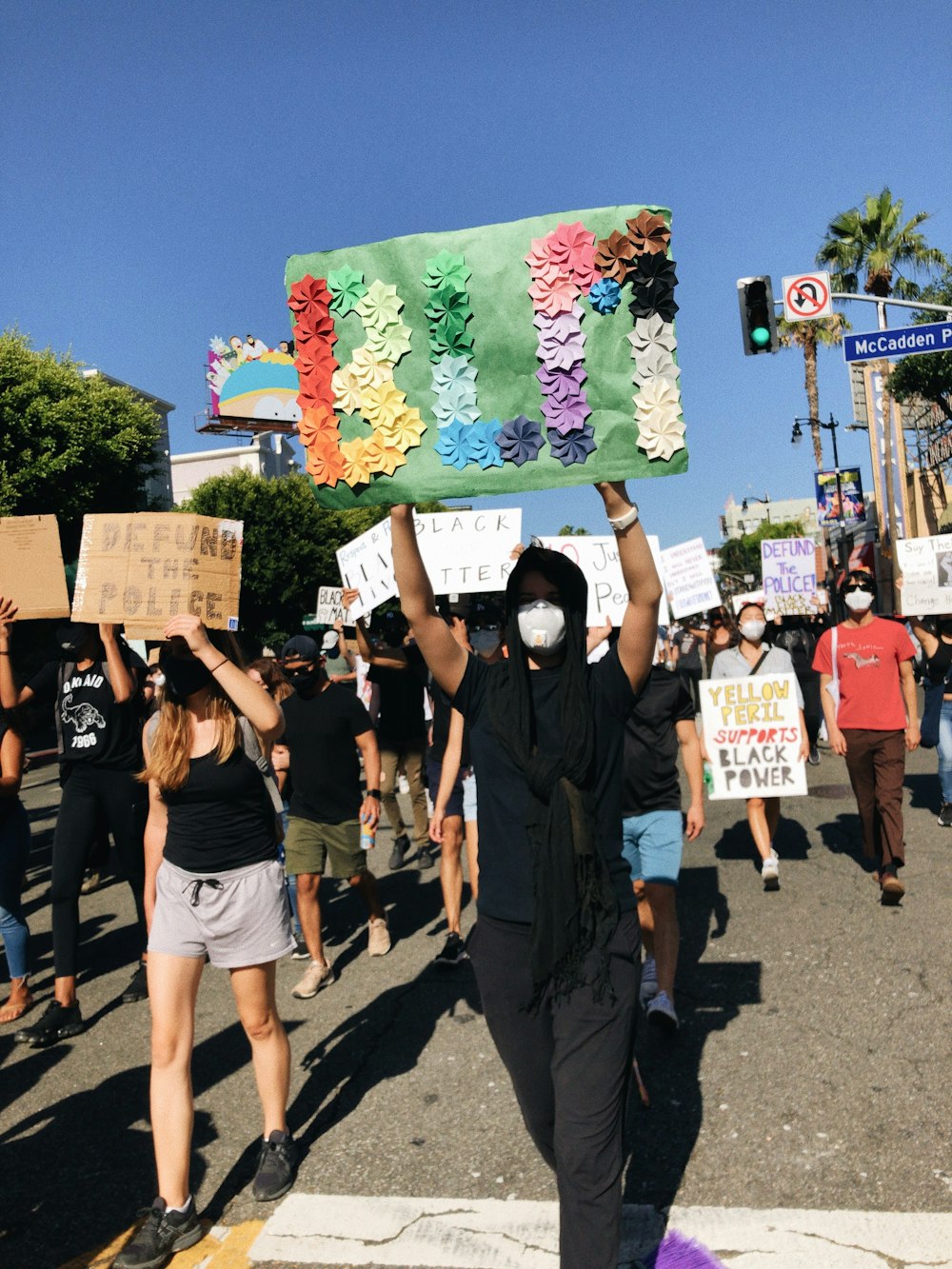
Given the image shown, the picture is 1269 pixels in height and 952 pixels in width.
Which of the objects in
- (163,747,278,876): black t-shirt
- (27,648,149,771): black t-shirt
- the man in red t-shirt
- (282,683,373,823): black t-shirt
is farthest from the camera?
the man in red t-shirt

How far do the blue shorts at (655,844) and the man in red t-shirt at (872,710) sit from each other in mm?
2310

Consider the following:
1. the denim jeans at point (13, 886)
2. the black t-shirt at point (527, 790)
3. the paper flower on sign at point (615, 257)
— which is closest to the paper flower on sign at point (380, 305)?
the paper flower on sign at point (615, 257)

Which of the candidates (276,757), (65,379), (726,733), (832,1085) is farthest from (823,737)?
(65,379)

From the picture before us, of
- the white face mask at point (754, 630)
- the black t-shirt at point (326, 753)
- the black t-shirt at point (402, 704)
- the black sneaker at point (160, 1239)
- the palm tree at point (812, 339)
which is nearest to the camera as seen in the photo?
the black sneaker at point (160, 1239)

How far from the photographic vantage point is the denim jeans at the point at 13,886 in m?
5.88

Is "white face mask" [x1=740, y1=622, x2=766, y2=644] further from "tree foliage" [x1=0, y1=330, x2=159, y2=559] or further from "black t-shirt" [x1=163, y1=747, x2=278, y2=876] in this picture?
"tree foliage" [x1=0, y1=330, x2=159, y2=559]

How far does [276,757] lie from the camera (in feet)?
24.0

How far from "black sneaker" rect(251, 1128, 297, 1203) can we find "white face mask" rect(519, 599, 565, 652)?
2.13 m

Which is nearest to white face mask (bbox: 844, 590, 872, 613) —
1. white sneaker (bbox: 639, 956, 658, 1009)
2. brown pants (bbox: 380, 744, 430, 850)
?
white sneaker (bbox: 639, 956, 658, 1009)

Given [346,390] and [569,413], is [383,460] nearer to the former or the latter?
[346,390]

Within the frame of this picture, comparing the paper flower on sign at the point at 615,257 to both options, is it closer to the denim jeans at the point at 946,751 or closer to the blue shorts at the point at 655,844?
the blue shorts at the point at 655,844

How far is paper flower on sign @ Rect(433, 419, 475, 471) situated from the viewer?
314 cm

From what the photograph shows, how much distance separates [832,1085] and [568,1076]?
2.02 m

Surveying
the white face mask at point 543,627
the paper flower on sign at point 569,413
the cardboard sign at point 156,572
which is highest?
the paper flower on sign at point 569,413
